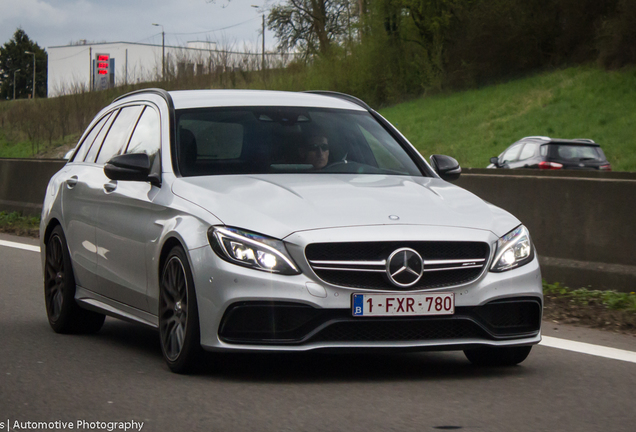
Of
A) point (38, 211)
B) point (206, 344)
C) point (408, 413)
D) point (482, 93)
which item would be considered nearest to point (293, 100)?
point (206, 344)

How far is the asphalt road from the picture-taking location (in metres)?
4.59

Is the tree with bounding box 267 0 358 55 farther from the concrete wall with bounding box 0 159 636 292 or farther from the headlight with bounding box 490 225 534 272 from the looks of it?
the headlight with bounding box 490 225 534 272

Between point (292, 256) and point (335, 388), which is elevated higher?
point (292, 256)

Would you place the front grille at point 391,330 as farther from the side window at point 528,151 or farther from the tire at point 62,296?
the side window at point 528,151

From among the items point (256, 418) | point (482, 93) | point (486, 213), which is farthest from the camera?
point (482, 93)

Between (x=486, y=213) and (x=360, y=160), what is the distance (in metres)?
1.22

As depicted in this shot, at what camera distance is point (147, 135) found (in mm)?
6840

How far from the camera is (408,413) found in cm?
473

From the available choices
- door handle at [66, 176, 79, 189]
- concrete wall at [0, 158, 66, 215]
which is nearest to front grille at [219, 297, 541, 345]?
door handle at [66, 176, 79, 189]

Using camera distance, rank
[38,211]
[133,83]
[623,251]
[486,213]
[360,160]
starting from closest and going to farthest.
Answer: [486,213], [360,160], [623,251], [38,211], [133,83]

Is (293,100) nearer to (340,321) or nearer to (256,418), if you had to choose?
(340,321)

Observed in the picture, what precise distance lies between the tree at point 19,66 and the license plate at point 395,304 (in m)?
161

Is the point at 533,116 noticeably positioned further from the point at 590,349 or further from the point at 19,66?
the point at 19,66

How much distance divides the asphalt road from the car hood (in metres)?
0.80
